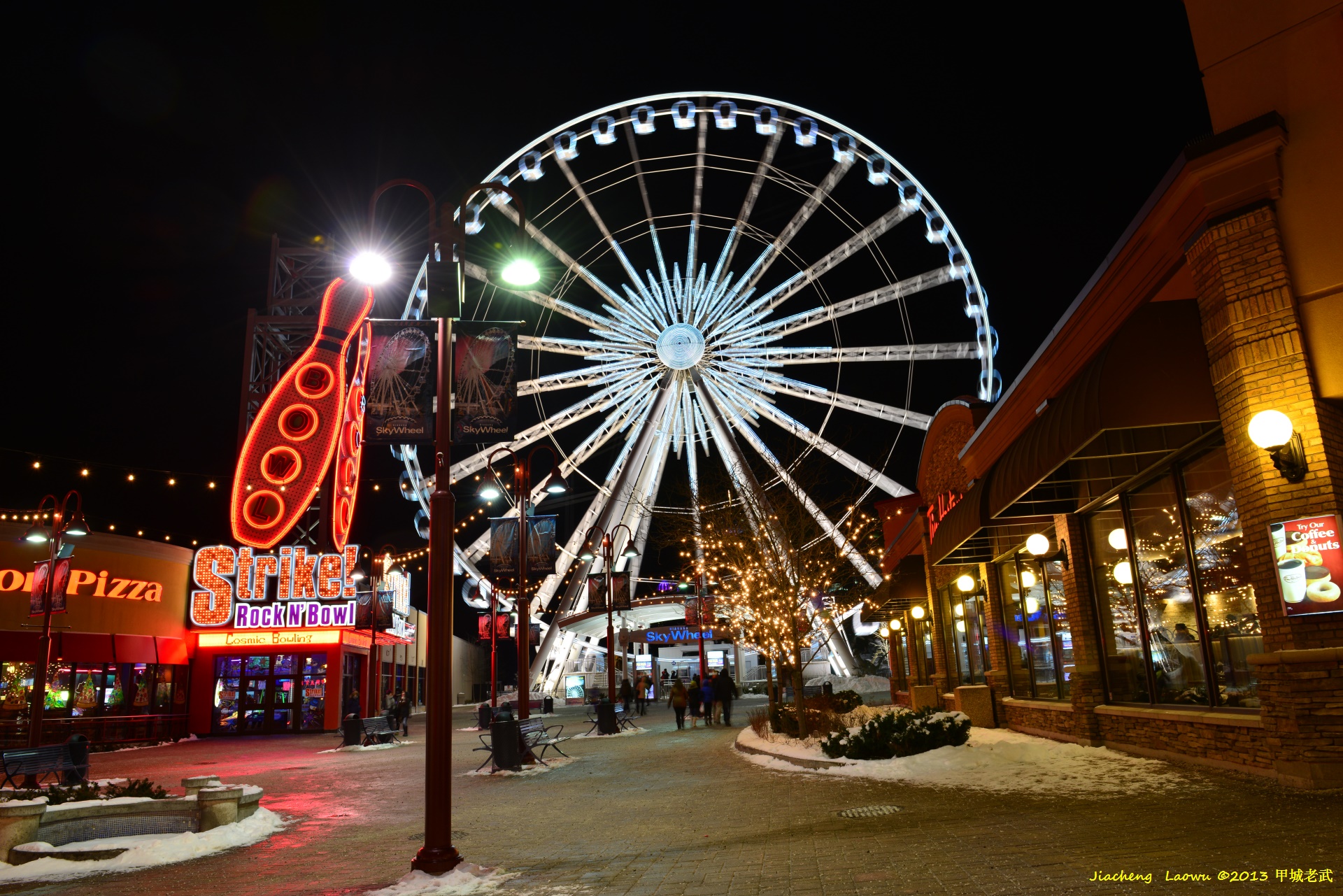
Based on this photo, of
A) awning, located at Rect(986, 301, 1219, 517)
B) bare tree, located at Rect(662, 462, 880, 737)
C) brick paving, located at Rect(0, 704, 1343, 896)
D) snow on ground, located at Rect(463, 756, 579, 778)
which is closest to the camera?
brick paving, located at Rect(0, 704, 1343, 896)

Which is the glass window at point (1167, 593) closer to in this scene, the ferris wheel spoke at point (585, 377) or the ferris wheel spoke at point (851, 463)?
the ferris wheel spoke at point (851, 463)

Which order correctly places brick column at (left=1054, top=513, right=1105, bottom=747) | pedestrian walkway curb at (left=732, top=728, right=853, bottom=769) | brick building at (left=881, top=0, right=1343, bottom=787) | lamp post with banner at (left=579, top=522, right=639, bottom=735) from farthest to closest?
1. lamp post with banner at (left=579, top=522, right=639, bottom=735)
2. pedestrian walkway curb at (left=732, top=728, right=853, bottom=769)
3. brick column at (left=1054, top=513, right=1105, bottom=747)
4. brick building at (left=881, top=0, right=1343, bottom=787)

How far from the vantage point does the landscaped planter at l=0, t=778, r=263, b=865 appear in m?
9.20

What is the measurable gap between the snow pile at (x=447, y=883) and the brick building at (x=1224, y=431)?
662 centimetres

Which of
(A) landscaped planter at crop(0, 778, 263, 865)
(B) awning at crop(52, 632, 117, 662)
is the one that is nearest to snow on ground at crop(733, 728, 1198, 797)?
(A) landscaped planter at crop(0, 778, 263, 865)

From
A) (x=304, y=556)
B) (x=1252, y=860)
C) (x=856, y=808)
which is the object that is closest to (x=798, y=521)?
(x=856, y=808)

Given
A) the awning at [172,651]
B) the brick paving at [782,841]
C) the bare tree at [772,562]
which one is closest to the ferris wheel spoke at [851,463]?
the bare tree at [772,562]

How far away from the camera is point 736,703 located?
156 ft

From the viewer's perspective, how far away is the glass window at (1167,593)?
10.8m

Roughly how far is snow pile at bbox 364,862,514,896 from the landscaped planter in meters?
3.72

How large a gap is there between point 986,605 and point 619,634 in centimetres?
3676

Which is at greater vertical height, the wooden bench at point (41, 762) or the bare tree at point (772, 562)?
the bare tree at point (772, 562)

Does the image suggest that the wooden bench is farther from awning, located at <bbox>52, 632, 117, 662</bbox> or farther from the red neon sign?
the red neon sign

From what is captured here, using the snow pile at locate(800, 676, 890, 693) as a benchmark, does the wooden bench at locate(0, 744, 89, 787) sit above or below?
above
